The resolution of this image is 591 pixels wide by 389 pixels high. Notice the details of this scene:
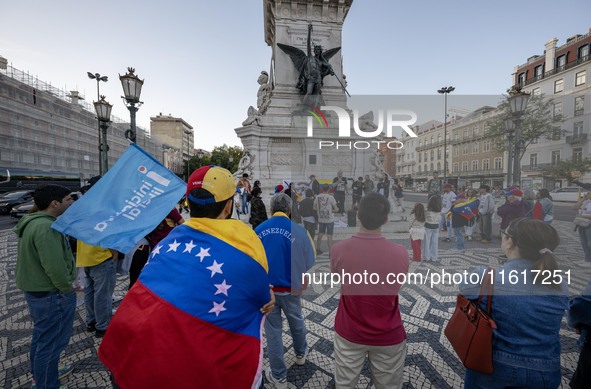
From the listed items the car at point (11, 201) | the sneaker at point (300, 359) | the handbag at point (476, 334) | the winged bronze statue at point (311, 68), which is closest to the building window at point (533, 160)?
the handbag at point (476, 334)

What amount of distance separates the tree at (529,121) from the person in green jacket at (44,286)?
161 inches

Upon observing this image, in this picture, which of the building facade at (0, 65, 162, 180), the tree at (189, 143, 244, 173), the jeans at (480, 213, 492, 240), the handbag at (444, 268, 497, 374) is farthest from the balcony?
the tree at (189, 143, 244, 173)

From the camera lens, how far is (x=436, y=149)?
2.42 m

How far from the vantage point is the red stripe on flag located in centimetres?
124

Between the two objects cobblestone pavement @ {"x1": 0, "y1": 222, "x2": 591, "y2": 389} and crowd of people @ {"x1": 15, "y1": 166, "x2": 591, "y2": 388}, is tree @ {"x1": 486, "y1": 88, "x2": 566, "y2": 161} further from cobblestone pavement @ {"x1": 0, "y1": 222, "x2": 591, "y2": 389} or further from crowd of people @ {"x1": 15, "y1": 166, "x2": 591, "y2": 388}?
cobblestone pavement @ {"x1": 0, "y1": 222, "x2": 591, "y2": 389}

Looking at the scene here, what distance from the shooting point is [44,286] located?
245cm

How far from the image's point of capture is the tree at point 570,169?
2004 millimetres

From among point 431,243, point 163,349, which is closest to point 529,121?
point 431,243

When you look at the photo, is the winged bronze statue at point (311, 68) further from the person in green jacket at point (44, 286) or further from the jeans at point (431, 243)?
the person in green jacket at point (44, 286)

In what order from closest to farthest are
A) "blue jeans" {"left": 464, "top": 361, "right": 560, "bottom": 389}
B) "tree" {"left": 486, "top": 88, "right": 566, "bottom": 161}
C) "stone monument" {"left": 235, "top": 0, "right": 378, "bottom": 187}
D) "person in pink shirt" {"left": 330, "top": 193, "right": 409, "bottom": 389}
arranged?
"blue jeans" {"left": 464, "top": 361, "right": 560, "bottom": 389} < "person in pink shirt" {"left": 330, "top": 193, "right": 409, "bottom": 389} < "tree" {"left": 486, "top": 88, "right": 566, "bottom": 161} < "stone monument" {"left": 235, "top": 0, "right": 378, "bottom": 187}

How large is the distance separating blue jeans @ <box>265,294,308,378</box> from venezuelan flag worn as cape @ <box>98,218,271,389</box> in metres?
1.08

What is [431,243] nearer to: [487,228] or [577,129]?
[487,228]

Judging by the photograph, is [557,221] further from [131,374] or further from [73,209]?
[73,209]

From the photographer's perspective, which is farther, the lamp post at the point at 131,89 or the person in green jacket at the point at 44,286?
the lamp post at the point at 131,89
